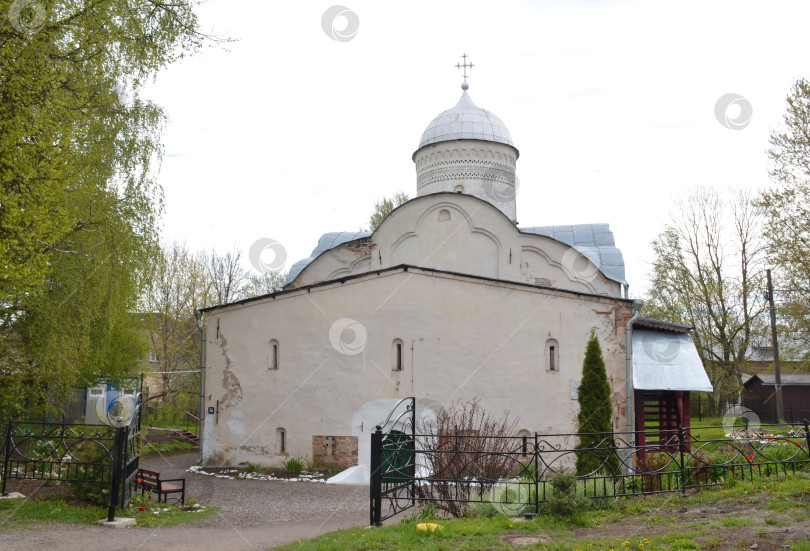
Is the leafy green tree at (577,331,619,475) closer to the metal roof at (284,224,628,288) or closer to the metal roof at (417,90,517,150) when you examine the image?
the metal roof at (284,224,628,288)

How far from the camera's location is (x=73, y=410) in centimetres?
2138

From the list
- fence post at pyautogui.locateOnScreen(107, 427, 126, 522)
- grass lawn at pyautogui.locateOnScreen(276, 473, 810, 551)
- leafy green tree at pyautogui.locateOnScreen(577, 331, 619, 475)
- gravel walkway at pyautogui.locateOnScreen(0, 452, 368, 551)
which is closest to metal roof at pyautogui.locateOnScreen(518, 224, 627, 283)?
leafy green tree at pyautogui.locateOnScreen(577, 331, 619, 475)

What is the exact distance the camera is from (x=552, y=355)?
47.8 ft

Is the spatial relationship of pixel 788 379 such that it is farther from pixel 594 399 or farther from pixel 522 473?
pixel 522 473

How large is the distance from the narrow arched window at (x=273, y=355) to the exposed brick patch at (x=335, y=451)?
6.88 feet

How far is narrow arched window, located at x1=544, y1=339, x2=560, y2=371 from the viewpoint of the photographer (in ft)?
47.5

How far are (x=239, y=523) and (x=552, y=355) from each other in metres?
7.89

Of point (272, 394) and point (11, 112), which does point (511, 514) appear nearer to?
point (11, 112)

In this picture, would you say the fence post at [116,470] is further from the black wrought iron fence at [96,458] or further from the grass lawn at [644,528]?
the grass lawn at [644,528]

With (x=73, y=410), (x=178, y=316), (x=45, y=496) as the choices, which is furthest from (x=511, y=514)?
(x=178, y=316)

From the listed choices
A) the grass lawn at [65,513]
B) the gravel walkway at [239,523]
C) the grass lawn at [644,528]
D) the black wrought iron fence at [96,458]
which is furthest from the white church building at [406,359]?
the grass lawn at [644,528]

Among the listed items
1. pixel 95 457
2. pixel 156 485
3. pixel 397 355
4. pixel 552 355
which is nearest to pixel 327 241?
pixel 397 355

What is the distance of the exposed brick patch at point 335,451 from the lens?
1476cm

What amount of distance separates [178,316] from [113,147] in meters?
16.6
